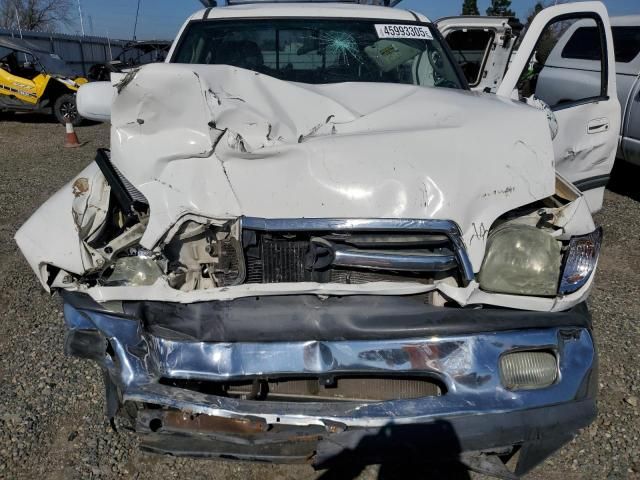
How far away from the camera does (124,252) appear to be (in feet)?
7.06

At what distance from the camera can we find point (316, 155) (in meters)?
2.07

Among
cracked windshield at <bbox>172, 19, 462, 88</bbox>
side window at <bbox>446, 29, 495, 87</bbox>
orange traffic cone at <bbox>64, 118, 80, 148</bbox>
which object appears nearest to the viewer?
cracked windshield at <bbox>172, 19, 462, 88</bbox>

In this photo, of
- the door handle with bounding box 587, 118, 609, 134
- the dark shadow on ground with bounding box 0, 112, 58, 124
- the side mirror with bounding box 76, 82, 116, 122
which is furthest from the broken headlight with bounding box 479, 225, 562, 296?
the dark shadow on ground with bounding box 0, 112, 58, 124

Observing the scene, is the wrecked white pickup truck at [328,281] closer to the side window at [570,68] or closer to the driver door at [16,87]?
the side window at [570,68]

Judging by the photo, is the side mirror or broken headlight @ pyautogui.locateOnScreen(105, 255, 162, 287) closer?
broken headlight @ pyautogui.locateOnScreen(105, 255, 162, 287)

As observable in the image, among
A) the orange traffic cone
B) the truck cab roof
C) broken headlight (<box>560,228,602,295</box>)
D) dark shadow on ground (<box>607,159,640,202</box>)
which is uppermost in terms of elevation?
the truck cab roof

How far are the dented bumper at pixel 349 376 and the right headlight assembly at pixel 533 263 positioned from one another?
0.33 feet

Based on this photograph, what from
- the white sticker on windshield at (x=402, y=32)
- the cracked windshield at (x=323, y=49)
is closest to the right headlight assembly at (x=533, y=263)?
the cracked windshield at (x=323, y=49)

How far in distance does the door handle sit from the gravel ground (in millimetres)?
1229

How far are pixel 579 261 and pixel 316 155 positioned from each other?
107 centimetres

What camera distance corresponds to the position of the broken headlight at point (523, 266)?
197 centimetres

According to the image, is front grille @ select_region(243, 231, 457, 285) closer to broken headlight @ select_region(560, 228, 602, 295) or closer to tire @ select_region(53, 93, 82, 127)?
broken headlight @ select_region(560, 228, 602, 295)

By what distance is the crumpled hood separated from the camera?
199 cm

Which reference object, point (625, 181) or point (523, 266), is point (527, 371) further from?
point (625, 181)
